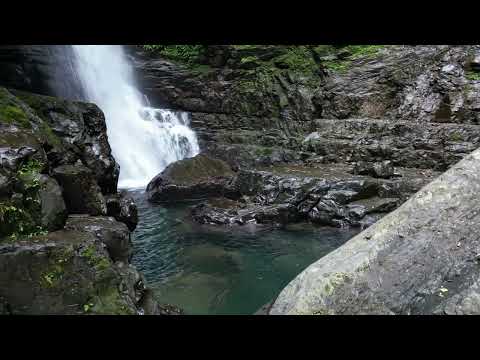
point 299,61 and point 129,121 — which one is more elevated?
point 299,61

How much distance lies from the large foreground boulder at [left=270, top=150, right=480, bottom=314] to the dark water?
467 cm

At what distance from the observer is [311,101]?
947 inches

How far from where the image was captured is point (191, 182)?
18.7 metres

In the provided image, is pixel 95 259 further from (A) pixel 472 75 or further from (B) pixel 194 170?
(A) pixel 472 75

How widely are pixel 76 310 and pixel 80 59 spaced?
2180cm

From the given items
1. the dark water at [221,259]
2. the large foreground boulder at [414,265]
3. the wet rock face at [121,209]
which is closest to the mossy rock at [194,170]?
the dark water at [221,259]

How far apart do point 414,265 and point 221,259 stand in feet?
26.6

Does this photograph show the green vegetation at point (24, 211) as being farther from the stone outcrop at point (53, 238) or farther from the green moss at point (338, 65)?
the green moss at point (338, 65)

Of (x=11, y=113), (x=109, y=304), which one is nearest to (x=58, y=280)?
(x=109, y=304)

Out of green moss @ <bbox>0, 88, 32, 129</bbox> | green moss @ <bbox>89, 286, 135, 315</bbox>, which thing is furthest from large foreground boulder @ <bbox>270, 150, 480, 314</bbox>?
green moss @ <bbox>0, 88, 32, 129</bbox>

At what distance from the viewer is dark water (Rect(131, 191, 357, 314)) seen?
30.3 ft

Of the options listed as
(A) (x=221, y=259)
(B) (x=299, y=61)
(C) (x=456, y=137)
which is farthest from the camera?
(B) (x=299, y=61)

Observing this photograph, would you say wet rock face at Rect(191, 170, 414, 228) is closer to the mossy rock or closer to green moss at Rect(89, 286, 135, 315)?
the mossy rock

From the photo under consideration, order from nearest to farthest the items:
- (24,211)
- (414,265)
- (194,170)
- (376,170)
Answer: (414,265)
(24,211)
(376,170)
(194,170)
